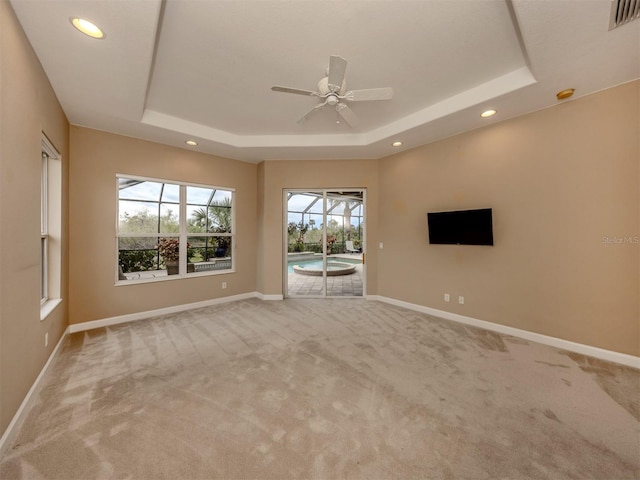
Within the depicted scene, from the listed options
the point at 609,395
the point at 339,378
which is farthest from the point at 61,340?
the point at 609,395

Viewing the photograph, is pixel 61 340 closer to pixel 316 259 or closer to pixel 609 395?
pixel 316 259

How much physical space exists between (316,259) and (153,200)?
3.30m

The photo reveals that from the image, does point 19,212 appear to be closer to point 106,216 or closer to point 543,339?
point 106,216

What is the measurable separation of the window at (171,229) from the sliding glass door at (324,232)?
1274mm

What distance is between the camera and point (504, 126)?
11.4 ft

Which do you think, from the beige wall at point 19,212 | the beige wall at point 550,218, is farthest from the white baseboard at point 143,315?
the beige wall at point 550,218

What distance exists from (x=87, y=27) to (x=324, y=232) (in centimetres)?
411

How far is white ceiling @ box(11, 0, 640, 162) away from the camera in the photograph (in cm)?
192

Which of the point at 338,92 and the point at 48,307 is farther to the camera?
the point at 48,307

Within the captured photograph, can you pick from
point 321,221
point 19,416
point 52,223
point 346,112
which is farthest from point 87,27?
point 321,221

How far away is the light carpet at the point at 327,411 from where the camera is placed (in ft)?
4.99

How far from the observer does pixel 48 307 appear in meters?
2.74

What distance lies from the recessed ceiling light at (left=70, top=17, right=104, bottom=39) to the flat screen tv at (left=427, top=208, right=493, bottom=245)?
4234 millimetres

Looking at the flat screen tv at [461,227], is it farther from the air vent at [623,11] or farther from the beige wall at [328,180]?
the air vent at [623,11]
